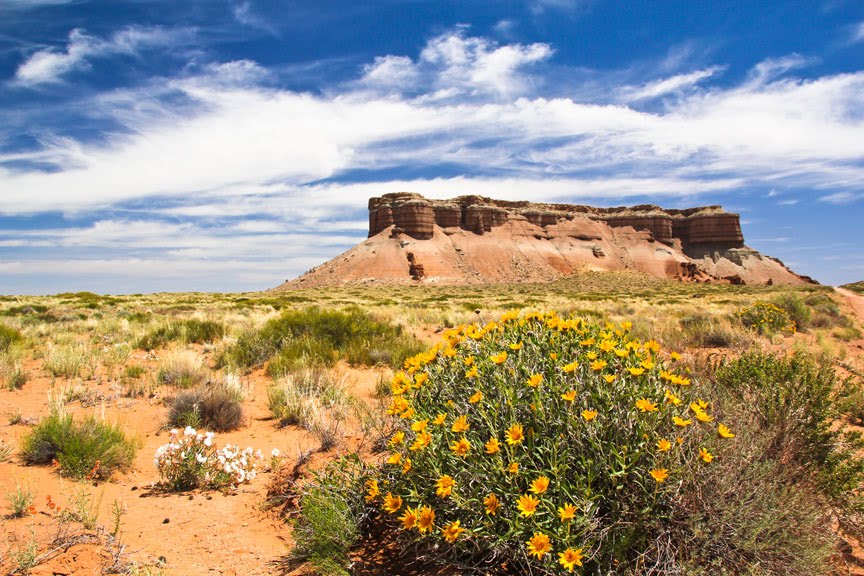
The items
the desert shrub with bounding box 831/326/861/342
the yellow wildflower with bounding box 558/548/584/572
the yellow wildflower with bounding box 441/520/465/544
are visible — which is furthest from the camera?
the desert shrub with bounding box 831/326/861/342

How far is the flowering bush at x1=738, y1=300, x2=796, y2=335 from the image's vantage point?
1164 centimetres

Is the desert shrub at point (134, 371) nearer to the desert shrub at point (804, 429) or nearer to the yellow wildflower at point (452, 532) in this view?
the yellow wildflower at point (452, 532)

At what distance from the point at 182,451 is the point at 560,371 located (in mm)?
3395

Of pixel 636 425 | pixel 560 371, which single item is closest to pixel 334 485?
pixel 560 371

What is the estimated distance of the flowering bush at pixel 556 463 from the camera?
2217 mm

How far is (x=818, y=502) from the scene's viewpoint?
299 centimetres

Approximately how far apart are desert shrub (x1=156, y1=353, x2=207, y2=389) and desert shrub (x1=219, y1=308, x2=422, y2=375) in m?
0.72

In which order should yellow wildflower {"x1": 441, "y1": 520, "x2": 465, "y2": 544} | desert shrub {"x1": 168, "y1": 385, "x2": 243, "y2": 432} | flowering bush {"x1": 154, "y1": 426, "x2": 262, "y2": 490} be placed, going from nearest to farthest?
yellow wildflower {"x1": 441, "y1": 520, "x2": 465, "y2": 544}
flowering bush {"x1": 154, "y1": 426, "x2": 262, "y2": 490}
desert shrub {"x1": 168, "y1": 385, "x2": 243, "y2": 432}

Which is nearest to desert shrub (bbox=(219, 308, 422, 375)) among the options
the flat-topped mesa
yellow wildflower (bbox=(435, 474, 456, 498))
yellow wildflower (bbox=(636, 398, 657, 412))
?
yellow wildflower (bbox=(435, 474, 456, 498))

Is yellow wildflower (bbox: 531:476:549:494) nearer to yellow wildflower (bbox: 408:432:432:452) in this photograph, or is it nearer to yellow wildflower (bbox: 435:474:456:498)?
yellow wildflower (bbox: 435:474:456:498)

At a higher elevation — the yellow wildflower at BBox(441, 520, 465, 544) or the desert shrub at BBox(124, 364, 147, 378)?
the yellow wildflower at BBox(441, 520, 465, 544)

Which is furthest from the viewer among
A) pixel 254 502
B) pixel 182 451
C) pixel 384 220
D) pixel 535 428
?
pixel 384 220

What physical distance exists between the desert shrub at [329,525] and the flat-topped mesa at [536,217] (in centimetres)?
9395

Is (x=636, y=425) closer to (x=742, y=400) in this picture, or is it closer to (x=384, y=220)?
(x=742, y=400)
